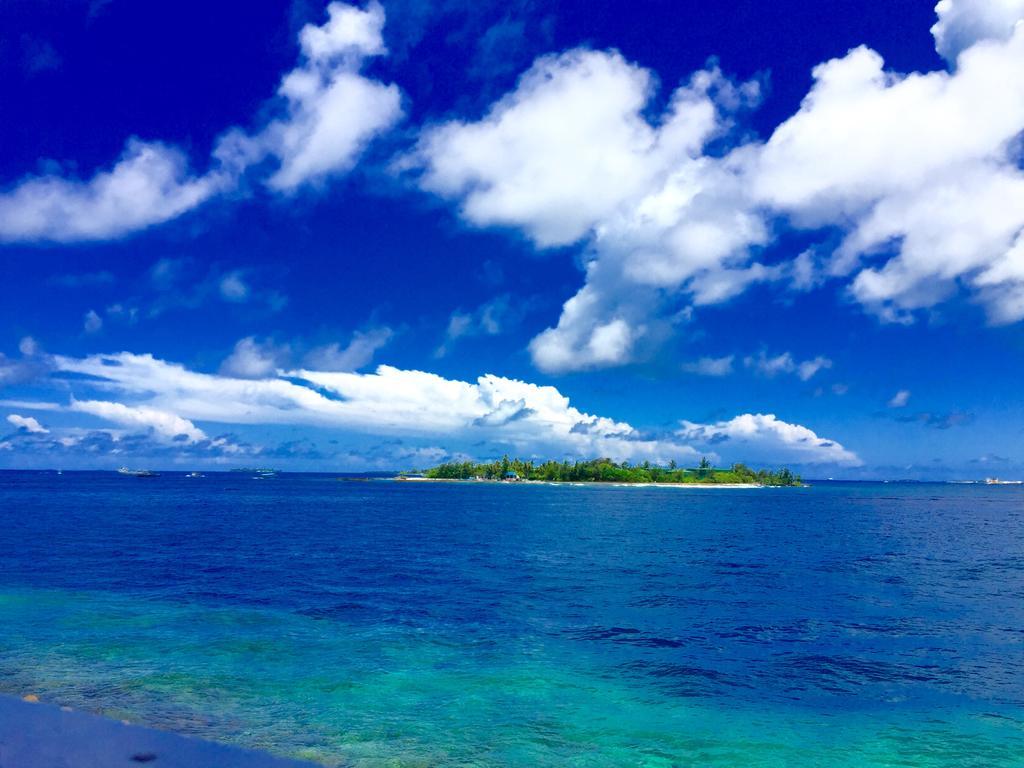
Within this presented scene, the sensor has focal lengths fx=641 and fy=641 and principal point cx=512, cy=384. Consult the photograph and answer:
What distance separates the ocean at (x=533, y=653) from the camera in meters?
21.3

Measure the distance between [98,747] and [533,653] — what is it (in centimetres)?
2025

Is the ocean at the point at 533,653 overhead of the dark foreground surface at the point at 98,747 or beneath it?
beneath

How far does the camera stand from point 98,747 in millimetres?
15211

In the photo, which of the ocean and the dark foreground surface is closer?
the dark foreground surface

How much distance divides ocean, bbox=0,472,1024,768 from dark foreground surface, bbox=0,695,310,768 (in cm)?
365

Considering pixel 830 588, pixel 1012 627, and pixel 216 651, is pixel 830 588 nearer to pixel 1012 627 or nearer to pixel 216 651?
pixel 1012 627

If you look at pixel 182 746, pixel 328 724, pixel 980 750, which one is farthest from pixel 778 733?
pixel 182 746

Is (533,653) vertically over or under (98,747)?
under

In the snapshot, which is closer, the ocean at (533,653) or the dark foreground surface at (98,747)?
the dark foreground surface at (98,747)

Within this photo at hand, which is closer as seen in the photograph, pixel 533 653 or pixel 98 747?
pixel 98 747

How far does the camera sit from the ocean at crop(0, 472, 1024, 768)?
69.9 ft

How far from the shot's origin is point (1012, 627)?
38.6 metres

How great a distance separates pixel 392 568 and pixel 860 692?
4194 centimetres

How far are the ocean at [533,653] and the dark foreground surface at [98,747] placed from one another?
365 cm
